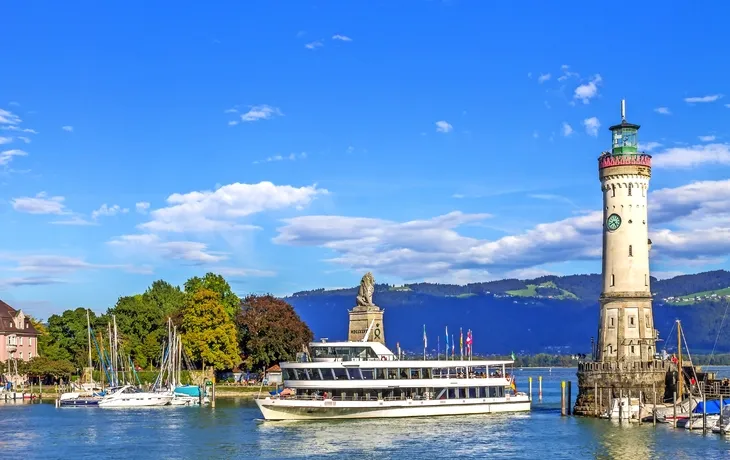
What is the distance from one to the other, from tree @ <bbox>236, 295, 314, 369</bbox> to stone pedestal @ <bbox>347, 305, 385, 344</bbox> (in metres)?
24.0

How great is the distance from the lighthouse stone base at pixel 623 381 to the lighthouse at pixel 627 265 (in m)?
0.78

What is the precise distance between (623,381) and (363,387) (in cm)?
1926

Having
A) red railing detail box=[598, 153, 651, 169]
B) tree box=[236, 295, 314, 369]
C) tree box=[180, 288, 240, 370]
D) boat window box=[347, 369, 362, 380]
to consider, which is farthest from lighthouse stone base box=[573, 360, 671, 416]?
tree box=[180, 288, 240, 370]

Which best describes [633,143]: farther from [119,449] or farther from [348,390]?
[119,449]

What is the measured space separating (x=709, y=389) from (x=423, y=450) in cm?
2710

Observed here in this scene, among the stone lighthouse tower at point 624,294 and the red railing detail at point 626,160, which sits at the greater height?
the red railing detail at point 626,160

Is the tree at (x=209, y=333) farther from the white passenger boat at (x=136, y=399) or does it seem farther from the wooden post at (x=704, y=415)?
the wooden post at (x=704, y=415)

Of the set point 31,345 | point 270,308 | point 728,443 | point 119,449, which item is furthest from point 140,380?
point 728,443

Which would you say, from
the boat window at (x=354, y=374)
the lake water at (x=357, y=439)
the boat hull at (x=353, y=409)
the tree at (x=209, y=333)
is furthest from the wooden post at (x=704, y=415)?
the tree at (x=209, y=333)

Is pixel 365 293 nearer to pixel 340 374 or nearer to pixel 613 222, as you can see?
pixel 340 374

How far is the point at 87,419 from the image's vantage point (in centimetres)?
8600

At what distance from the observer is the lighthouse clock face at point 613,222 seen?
251 feet

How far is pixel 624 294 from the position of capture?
76.0m

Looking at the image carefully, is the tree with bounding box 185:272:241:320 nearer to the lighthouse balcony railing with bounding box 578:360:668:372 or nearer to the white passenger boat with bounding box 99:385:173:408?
the white passenger boat with bounding box 99:385:173:408
